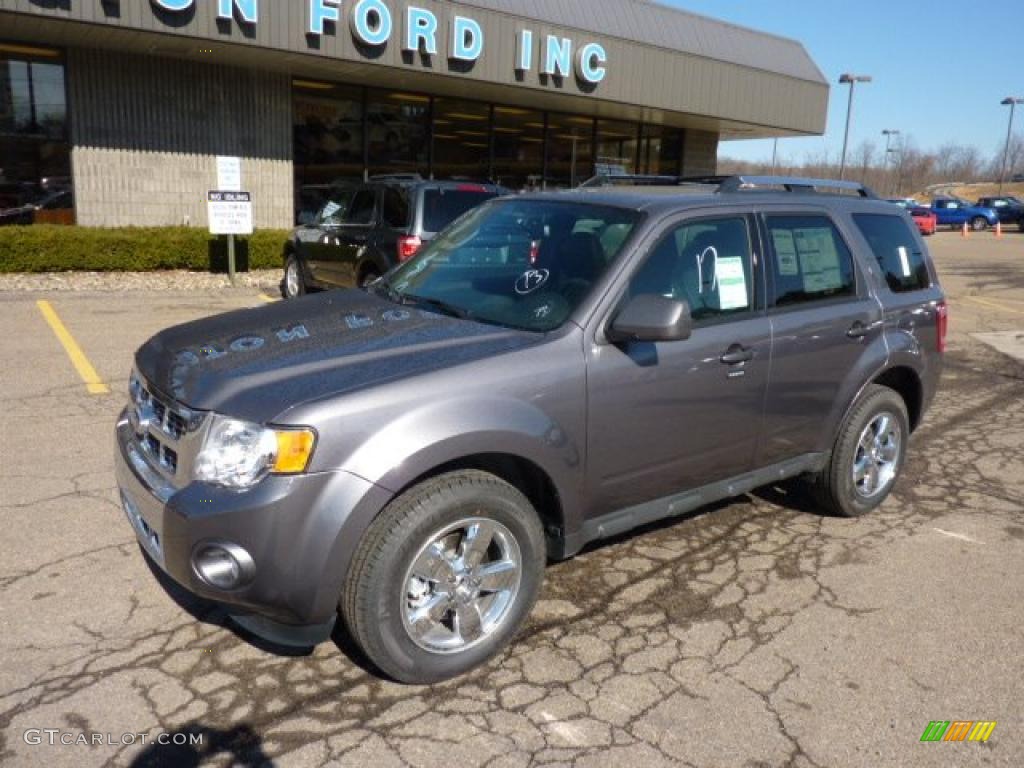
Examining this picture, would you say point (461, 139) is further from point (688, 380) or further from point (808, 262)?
point (688, 380)

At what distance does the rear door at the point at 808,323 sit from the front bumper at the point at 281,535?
2171 mm

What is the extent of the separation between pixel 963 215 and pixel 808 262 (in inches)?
1674

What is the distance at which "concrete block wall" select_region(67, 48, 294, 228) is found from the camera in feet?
46.4

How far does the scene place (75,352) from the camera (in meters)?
8.02

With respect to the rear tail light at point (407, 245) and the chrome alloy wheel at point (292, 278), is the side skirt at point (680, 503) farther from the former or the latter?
the chrome alloy wheel at point (292, 278)

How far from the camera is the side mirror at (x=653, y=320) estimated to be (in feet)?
10.3

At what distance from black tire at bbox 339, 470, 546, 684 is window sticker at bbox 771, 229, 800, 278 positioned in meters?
1.86

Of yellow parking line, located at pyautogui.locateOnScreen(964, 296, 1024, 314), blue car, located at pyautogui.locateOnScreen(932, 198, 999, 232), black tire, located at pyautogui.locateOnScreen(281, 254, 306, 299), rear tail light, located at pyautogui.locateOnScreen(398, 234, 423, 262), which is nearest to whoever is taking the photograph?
rear tail light, located at pyautogui.locateOnScreen(398, 234, 423, 262)

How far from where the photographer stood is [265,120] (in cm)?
1591

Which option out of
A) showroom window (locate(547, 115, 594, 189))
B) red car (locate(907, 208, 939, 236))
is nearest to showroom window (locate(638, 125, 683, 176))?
showroom window (locate(547, 115, 594, 189))

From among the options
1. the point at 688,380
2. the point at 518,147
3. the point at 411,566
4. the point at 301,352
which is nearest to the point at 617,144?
the point at 518,147

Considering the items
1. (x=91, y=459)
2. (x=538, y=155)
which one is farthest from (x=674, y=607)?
(x=538, y=155)

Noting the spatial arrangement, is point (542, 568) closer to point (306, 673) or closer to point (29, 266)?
point (306, 673)
